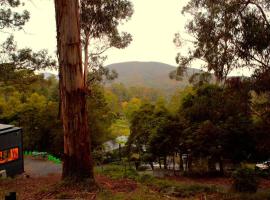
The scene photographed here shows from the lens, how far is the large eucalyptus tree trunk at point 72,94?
652cm

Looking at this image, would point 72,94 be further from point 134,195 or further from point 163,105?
point 163,105

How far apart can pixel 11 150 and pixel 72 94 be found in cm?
769

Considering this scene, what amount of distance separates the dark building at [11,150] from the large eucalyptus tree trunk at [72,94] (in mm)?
6892

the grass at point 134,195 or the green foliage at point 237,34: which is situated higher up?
the green foliage at point 237,34

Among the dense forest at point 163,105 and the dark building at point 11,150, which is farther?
the dark building at point 11,150

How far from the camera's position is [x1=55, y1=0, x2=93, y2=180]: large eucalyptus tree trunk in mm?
6516

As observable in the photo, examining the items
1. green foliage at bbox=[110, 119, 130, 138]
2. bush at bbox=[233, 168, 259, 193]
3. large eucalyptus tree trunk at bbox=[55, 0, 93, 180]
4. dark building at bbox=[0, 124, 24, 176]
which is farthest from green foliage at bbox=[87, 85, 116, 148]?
bush at bbox=[233, 168, 259, 193]

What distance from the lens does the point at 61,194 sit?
5.93 m

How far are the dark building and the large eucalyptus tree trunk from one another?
6.89 metres

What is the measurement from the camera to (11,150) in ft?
43.4

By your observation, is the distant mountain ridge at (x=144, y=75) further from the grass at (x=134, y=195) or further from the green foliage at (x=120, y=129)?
the grass at (x=134, y=195)

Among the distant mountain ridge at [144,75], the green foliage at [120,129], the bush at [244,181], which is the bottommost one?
the bush at [244,181]

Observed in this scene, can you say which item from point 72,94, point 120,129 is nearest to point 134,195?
point 72,94

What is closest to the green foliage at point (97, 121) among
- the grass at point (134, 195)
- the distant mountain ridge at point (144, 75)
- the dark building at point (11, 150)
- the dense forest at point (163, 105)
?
the dense forest at point (163, 105)
